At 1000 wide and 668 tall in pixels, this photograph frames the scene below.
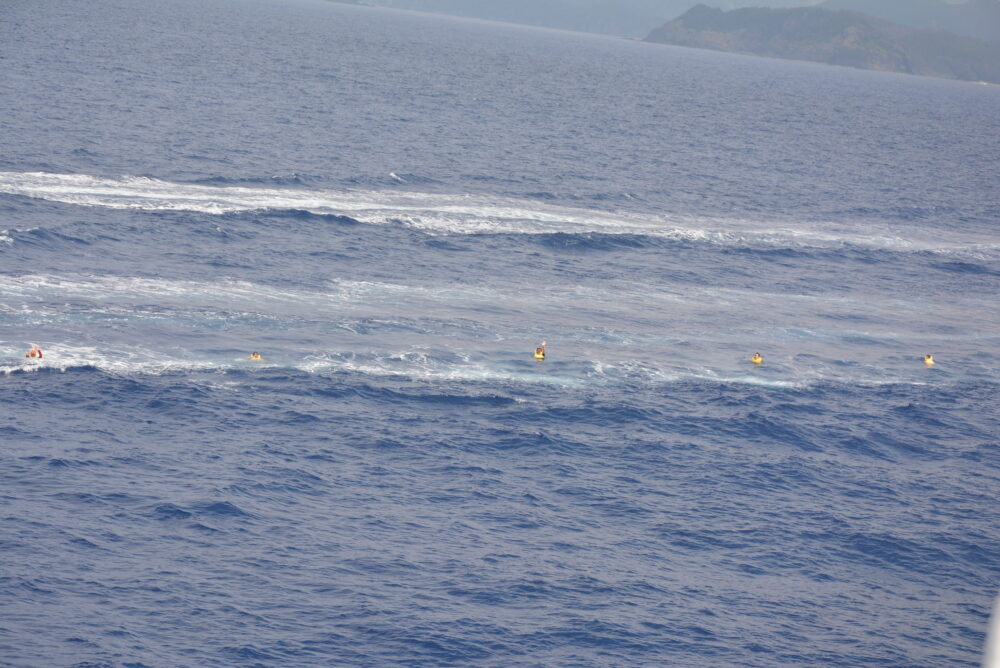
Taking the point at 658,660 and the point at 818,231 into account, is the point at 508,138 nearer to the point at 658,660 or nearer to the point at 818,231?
the point at 818,231

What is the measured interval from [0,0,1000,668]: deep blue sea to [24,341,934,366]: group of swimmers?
880 mm

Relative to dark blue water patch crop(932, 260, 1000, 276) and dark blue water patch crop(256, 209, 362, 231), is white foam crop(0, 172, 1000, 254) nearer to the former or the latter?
dark blue water patch crop(256, 209, 362, 231)

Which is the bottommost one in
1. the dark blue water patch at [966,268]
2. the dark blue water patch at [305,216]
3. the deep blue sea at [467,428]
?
the deep blue sea at [467,428]

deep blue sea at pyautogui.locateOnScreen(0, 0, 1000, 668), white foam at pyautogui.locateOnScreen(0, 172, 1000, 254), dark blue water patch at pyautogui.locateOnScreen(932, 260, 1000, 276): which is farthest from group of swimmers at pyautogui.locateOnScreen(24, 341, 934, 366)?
white foam at pyautogui.locateOnScreen(0, 172, 1000, 254)

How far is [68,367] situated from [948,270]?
97.1m

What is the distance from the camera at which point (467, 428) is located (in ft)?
240

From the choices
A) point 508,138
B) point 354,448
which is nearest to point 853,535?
point 354,448

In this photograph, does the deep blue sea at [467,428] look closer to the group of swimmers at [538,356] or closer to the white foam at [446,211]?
the white foam at [446,211]

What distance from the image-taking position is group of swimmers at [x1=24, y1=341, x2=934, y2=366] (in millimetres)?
74562

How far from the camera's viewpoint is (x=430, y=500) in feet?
209

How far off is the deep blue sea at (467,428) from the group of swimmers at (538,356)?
88 cm

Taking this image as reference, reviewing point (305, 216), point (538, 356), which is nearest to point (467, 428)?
point (538, 356)

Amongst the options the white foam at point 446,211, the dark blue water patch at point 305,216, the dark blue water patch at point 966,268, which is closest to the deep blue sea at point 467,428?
the dark blue water patch at point 305,216

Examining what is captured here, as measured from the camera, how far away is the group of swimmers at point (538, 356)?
74.6m
